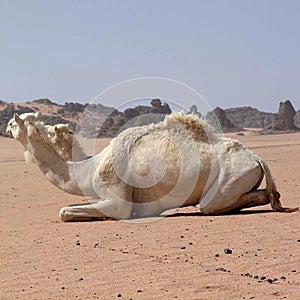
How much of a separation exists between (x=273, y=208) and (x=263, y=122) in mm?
86196

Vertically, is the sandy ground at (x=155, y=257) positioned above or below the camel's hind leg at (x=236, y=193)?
below

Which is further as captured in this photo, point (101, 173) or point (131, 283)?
point (101, 173)

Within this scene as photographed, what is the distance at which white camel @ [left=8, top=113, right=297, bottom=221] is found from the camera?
1004cm

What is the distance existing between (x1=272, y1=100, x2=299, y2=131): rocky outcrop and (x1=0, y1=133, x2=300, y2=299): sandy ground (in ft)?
202

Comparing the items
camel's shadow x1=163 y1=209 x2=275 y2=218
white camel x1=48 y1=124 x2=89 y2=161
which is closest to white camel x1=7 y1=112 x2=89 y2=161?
white camel x1=48 y1=124 x2=89 y2=161

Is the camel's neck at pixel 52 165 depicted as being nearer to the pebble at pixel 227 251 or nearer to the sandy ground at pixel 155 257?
the sandy ground at pixel 155 257

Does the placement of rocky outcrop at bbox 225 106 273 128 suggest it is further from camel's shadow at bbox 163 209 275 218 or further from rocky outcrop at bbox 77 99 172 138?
camel's shadow at bbox 163 209 275 218

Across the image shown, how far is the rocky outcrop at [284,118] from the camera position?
2813 inches

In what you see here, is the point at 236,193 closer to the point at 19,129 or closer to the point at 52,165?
the point at 52,165

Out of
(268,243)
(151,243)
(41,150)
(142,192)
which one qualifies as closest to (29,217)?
(41,150)

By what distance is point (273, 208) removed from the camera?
10.2 metres

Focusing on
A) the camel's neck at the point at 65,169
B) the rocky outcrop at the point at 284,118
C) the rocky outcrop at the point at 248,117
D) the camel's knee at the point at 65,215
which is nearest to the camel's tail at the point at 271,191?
the camel's neck at the point at 65,169

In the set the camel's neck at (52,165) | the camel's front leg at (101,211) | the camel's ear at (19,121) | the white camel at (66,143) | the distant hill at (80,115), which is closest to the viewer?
the camel's front leg at (101,211)

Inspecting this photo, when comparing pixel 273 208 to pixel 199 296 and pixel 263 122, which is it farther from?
pixel 263 122
